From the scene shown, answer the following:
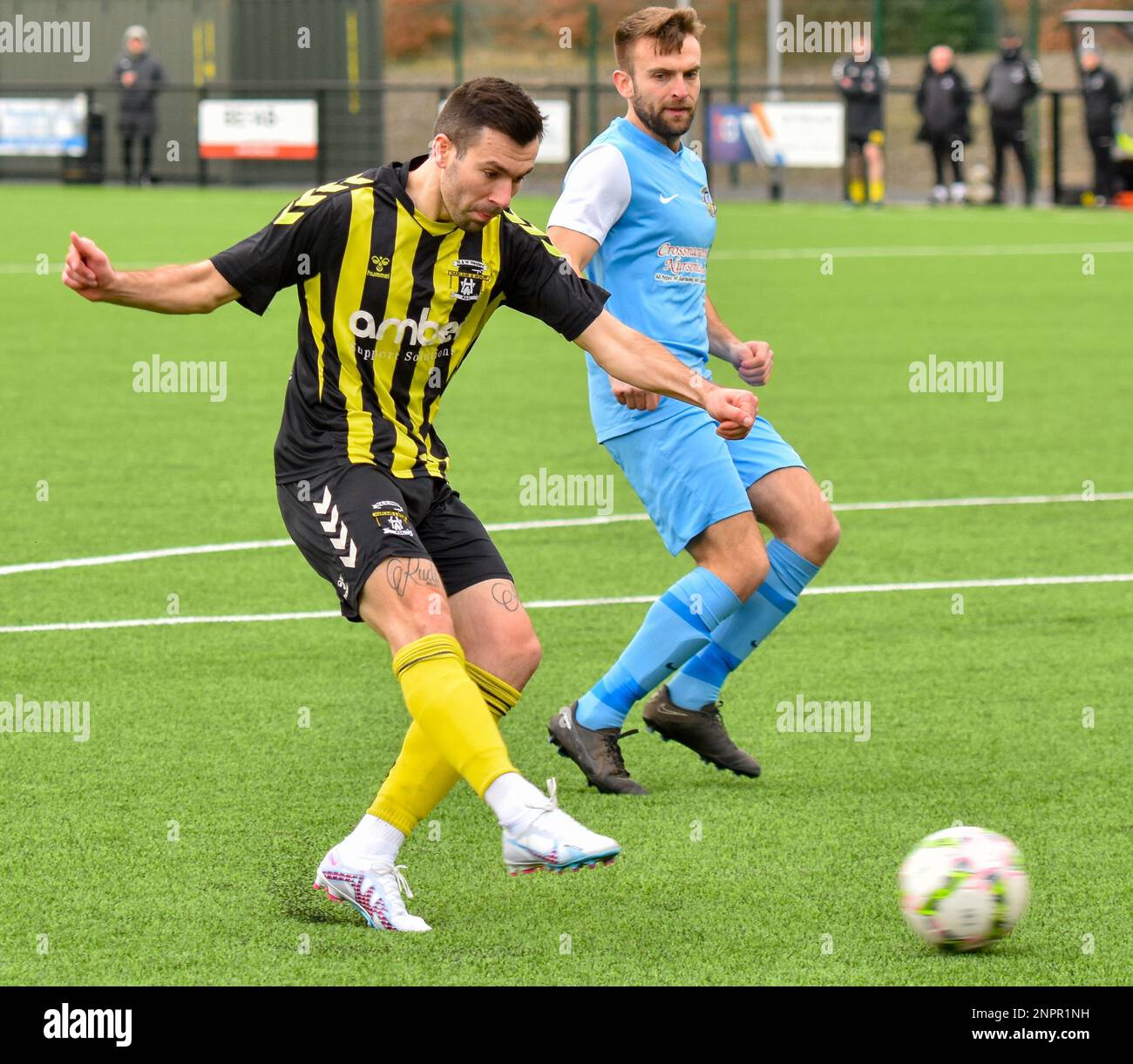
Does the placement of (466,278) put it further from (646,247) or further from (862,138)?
(862,138)

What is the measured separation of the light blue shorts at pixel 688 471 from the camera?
20.0 feet

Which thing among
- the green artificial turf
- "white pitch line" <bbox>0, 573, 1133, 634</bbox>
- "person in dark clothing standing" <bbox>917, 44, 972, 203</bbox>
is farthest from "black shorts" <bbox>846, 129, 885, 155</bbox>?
"white pitch line" <bbox>0, 573, 1133, 634</bbox>

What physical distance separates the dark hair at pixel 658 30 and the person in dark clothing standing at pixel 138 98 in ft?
95.1

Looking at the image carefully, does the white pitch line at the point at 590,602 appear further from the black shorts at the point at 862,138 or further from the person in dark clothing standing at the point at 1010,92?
the person in dark clothing standing at the point at 1010,92

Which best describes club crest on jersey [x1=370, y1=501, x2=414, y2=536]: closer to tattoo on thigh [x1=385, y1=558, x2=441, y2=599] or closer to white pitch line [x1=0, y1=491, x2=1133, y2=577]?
tattoo on thigh [x1=385, y1=558, x2=441, y2=599]

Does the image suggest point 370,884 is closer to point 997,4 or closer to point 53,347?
point 53,347

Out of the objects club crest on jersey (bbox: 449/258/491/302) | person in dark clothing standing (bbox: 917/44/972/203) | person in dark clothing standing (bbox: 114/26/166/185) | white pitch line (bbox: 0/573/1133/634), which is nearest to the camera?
club crest on jersey (bbox: 449/258/491/302)

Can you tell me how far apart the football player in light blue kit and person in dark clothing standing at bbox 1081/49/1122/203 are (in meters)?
24.8

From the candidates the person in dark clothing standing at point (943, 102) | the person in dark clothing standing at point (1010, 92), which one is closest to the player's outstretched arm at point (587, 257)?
the person in dark clothing standing at point (943, 102)

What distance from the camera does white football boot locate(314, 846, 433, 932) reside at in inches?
190

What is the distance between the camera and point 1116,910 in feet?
16.4

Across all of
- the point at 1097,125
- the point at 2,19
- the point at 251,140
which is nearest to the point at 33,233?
the point at 251,140

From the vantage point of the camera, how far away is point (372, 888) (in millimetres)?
4844

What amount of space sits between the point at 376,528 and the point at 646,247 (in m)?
1.74
